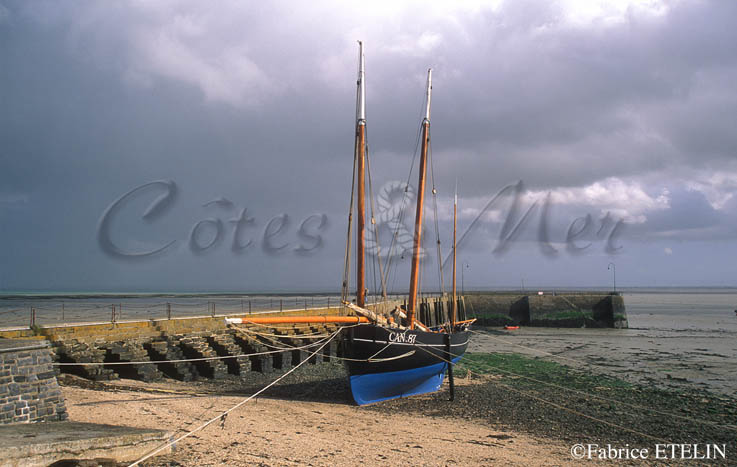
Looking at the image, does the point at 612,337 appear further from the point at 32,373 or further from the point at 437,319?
the point at 32,373

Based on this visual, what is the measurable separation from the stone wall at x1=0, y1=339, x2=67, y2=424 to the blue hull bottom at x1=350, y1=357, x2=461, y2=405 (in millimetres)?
9414

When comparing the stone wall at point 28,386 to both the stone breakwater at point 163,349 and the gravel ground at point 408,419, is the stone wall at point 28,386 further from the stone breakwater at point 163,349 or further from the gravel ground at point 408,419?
the stone breakwater at point 163,349

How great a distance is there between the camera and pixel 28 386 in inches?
431

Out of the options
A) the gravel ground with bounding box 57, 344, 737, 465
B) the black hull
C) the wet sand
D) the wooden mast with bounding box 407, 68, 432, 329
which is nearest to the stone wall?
the gravel ground with bounding box 57, 344, 737, 465

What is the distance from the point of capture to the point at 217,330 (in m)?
26.6

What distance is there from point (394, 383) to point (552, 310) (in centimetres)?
5156

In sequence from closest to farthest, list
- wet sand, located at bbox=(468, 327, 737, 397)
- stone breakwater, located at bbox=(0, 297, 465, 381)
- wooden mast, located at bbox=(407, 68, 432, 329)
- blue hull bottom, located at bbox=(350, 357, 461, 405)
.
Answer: blue hull bottom, located at bbox=(350, 357, 461, 405), stone breakwater, located at bbox=(0, 297, 465, 381), wooden mast, located at bbox=(407, 68, 432, 329), wet sand, located at bbox=(468, 327, 737, 397)

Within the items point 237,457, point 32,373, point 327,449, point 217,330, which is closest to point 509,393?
point 327,449

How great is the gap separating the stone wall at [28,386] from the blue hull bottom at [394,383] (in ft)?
30.9

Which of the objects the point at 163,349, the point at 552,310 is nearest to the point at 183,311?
the point at 163,349

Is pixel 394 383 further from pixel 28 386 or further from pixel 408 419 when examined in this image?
pixel 28 386

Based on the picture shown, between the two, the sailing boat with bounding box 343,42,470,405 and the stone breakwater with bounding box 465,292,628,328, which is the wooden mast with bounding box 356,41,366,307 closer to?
the sailing boat with bounding box 343,42,470,405

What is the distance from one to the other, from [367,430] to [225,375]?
10.7m

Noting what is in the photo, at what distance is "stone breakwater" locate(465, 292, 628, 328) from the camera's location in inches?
2421
